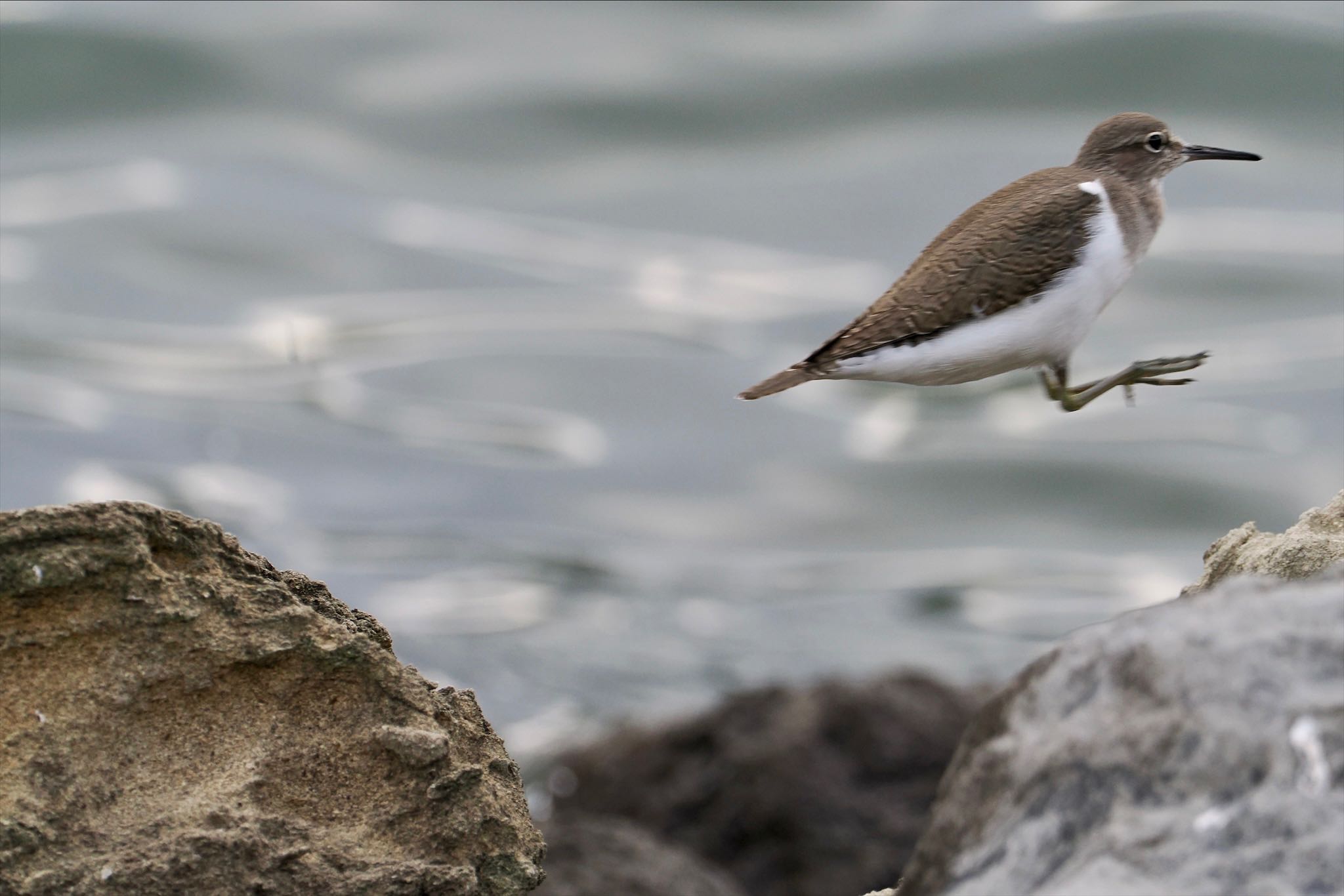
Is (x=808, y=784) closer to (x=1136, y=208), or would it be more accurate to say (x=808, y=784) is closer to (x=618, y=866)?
(x=618, y=866)

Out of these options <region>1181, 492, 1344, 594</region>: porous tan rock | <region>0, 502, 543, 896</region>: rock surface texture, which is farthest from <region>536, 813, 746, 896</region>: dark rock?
<region>0, 502, 543, 896</region>: rock surface texture

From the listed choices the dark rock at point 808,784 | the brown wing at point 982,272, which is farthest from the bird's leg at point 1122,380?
the dark rock at point 808,784

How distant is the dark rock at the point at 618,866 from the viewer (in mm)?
7789

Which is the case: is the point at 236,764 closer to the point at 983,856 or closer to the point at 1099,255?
the point at 983,856

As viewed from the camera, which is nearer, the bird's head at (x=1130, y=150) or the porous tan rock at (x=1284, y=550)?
the porous tan rock at (x=1284, y=550)

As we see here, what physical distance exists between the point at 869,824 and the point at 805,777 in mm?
457

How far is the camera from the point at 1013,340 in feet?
18.3

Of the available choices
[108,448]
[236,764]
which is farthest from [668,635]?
[236,764]

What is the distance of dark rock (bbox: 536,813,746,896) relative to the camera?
7.79 metres

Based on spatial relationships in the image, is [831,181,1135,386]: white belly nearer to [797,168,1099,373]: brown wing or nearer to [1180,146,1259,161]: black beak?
[797,168,1099,373]: brown wing

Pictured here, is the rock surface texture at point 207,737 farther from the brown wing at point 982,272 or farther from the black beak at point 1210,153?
the black beak at point 1210,153

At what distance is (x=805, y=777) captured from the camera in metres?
9.81

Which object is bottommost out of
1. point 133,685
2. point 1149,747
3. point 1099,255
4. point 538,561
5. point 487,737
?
point 538,561

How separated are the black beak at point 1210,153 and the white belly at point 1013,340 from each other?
90cm
